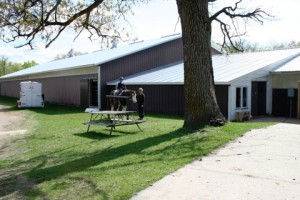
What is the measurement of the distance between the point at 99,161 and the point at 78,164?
464 millimetres

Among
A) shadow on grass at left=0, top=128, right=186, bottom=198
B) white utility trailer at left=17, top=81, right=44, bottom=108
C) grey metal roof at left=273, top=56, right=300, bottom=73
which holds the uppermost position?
grey metal roof at left=273, top=56, right=300, bottom=73

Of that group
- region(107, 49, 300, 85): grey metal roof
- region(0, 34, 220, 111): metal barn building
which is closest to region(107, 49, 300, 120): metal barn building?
region(107, 49, 300, 85): grey metal roof

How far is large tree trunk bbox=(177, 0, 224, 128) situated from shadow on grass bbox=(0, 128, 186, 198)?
0.89 meters

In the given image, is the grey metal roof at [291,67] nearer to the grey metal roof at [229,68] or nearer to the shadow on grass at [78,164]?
the grey metal roof at [229,68]

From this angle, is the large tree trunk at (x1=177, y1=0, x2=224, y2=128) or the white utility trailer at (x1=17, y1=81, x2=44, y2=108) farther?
the white utility trailer at (x1=17, y1=81, x2=44, y2=108)

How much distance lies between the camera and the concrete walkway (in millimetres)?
5809

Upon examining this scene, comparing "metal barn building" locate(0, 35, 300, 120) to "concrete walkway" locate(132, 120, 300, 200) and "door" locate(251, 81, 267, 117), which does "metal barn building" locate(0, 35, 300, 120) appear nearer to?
"door" locate(251, 81, 267, 117)

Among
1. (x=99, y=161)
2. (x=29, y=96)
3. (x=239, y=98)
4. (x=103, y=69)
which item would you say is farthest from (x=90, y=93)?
(x=99, y=161)

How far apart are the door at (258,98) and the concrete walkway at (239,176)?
11.4 metres

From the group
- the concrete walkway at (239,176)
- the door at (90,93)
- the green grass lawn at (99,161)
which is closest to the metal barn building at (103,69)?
the door at (90,93)

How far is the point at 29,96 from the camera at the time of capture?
28859 mm

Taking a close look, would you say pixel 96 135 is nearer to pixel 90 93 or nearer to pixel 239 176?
pixel 239 176

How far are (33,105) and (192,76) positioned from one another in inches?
795

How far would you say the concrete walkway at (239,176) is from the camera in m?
5.81
